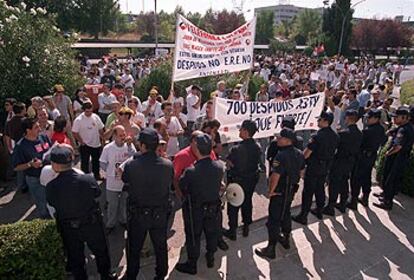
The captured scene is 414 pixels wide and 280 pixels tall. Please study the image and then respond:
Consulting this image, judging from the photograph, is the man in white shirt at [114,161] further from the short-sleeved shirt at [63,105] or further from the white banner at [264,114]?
the short-sleeved shirt at [63,105]

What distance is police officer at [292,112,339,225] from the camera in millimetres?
5734

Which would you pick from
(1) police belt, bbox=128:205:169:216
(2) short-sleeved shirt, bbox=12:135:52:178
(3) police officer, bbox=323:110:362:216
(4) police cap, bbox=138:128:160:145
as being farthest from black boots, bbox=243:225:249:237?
(2) short-sleeved shirt, bbox=12:135:52:178

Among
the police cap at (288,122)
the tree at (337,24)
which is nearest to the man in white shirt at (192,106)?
the police cap at (288,122)

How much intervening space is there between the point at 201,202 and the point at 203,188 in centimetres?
20

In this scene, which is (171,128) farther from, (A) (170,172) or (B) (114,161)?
(A) (170,172)

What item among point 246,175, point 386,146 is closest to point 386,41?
point 386,146

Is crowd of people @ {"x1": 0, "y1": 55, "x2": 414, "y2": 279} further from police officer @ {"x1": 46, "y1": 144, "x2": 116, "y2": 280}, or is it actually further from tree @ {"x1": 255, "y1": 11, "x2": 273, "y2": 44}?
tree @ {"x1": 255, "y1": 11, "x2": 273, "y2": 44}

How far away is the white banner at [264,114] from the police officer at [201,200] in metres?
1.66

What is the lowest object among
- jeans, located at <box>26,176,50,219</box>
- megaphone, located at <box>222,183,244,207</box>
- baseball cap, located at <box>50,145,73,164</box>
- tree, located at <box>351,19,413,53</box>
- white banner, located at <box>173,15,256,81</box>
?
jeans, located at <box>26,176,50,219</box>

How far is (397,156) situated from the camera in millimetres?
6738

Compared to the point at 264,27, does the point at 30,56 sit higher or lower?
lower

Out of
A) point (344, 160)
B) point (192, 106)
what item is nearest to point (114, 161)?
point (344, 160)

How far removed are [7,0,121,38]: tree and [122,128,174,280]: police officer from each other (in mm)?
49497

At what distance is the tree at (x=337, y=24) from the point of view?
47062mm
